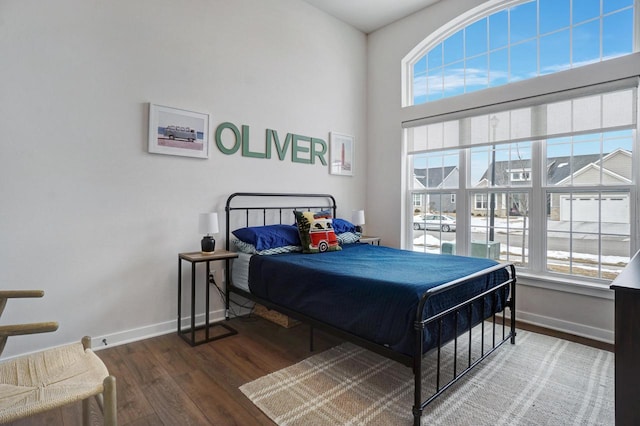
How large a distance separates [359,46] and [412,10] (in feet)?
2.67

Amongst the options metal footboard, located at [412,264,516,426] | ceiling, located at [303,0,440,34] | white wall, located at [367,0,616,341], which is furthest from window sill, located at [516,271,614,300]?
ceiling, located at [303,0,440,34]

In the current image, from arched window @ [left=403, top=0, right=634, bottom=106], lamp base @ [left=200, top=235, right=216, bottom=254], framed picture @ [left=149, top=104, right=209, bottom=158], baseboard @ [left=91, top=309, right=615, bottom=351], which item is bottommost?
baseboard @ [left=91, top=309, right=615, bottom=351]

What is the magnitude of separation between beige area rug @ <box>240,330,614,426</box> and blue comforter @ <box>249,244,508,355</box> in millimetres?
371

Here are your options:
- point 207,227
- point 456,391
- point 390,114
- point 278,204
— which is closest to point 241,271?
point 207,227

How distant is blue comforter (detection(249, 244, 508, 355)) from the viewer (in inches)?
71.0

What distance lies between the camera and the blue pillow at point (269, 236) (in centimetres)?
303

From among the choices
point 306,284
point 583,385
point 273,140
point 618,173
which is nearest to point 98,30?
point 273,140

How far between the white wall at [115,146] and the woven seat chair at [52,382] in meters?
1.13

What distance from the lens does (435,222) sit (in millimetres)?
4109

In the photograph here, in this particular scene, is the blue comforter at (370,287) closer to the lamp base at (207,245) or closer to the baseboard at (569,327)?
the lamp base at (207,245)

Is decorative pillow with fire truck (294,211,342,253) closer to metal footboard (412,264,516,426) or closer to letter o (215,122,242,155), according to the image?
letter o (215,122,242,155)

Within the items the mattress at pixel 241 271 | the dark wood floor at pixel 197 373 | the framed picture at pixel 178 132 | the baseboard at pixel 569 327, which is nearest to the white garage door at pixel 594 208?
the baseboard at pixel 569 327

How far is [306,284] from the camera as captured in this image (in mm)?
2391

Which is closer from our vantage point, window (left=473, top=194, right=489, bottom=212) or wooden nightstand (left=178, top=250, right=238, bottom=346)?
wooden nightstand (left=178, top=250, right=238, bottom=346)
